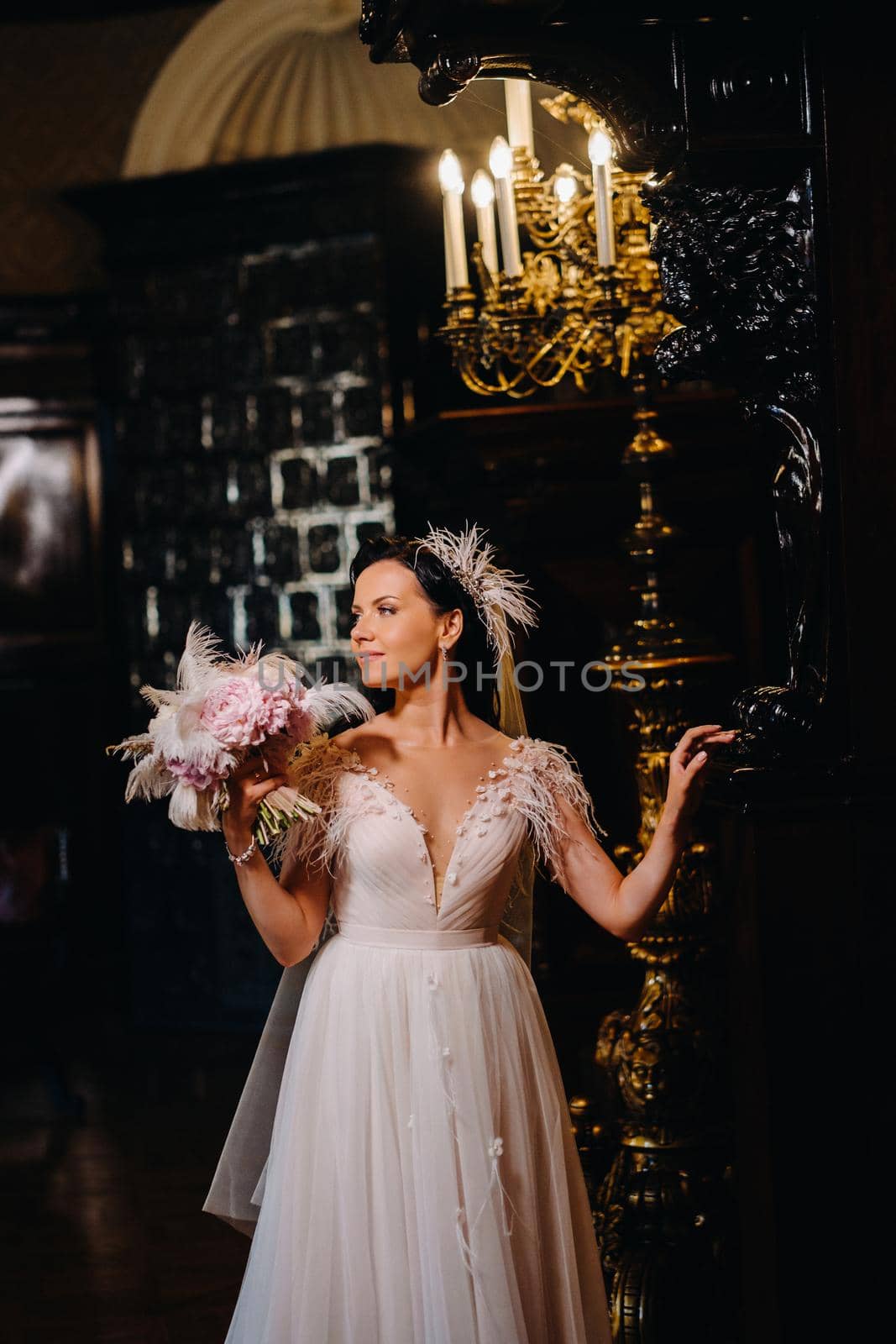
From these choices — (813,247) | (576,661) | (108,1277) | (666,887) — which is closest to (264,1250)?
(666,887)

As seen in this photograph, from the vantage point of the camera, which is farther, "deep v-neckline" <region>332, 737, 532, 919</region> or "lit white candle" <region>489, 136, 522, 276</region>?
"lit white candle" <region>489, 136, 522, 276</region>

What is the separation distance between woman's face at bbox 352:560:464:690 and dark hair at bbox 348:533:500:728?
0.02 m

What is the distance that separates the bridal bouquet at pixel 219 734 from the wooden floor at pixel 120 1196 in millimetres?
1800

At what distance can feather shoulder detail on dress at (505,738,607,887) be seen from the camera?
2830mm

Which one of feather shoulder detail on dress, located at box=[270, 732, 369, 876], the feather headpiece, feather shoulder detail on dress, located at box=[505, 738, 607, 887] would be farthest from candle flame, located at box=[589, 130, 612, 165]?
feather shoulder detail on dress, located at box=[270, 732, 369, 876]

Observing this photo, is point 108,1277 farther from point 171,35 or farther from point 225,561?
Answer: point 171,35

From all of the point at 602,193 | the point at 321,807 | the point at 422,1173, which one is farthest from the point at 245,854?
the point at 602,193

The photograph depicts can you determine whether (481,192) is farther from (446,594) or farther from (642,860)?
(642,860)

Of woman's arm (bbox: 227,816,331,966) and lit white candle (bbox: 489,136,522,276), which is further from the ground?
lit white candle (bbox: 489,136,522,276)

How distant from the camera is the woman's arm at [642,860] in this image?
8.77 ft

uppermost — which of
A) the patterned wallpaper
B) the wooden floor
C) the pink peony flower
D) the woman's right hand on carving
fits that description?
the patterned wallpaper

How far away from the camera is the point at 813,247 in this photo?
7.85 feet

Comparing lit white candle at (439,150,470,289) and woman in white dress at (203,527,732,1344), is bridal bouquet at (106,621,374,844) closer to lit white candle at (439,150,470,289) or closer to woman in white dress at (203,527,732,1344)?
woman in white dress at (203,527,732,1344)

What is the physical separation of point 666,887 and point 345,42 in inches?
215
